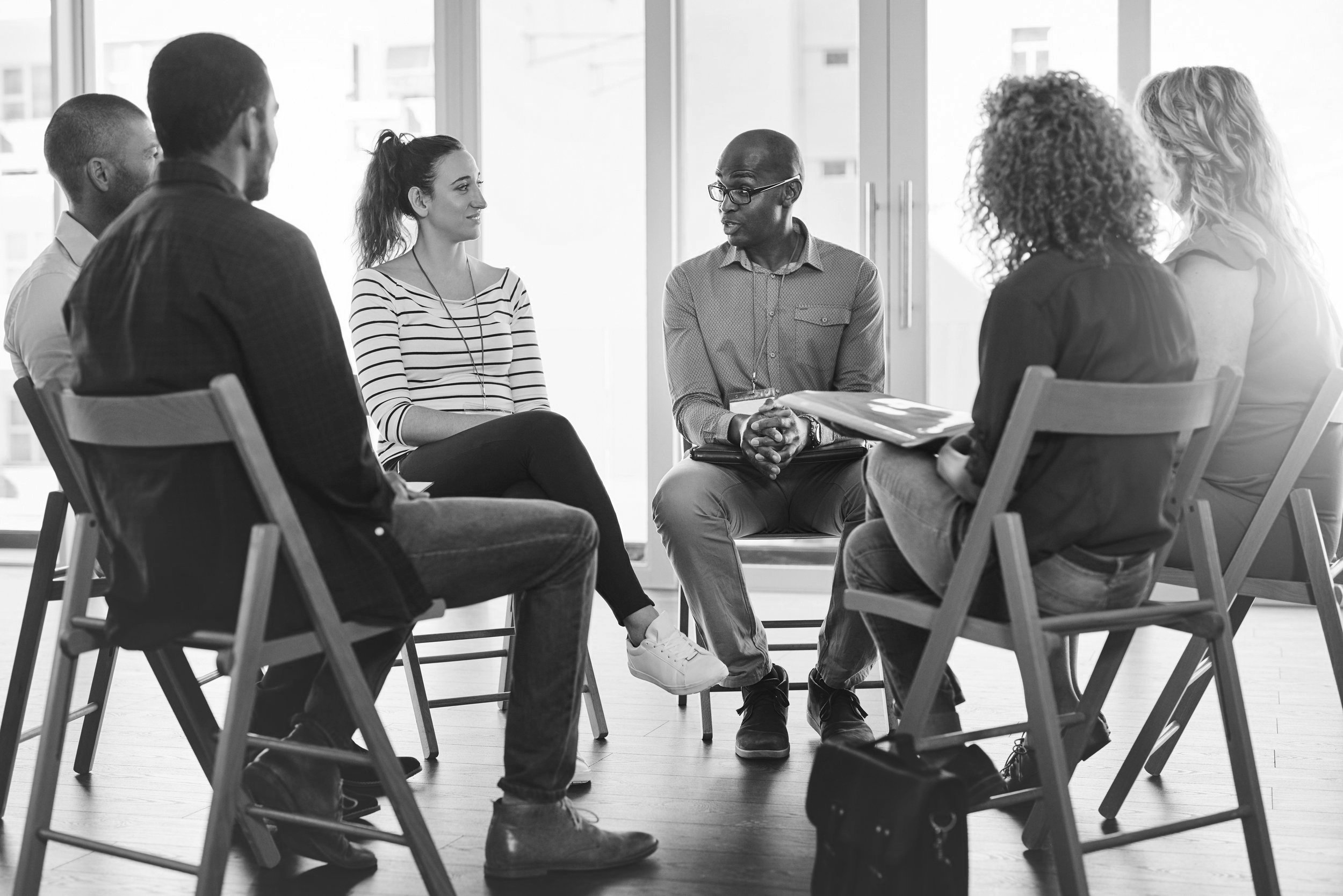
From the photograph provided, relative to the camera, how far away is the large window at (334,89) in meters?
5.14

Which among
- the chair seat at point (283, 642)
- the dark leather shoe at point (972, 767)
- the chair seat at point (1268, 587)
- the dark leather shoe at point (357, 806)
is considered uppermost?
the chair seat at point (283, 642)

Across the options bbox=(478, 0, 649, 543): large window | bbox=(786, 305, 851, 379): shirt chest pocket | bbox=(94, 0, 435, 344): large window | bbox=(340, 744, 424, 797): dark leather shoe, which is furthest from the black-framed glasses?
bbox=(94, 0, 435, 344): large window

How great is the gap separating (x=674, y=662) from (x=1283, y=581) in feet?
3.56

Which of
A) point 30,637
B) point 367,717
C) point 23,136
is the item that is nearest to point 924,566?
point 367,717

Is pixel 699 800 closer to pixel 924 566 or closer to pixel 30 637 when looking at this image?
pixel 924 566

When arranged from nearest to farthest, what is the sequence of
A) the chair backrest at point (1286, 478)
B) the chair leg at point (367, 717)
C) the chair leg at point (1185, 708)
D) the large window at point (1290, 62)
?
1. the chair leg at point (367, 717)
2. the chair backrest at point (1286, 478)
3. the chair leg at point (1185, 708)
4. the large window at point (1290, 62)

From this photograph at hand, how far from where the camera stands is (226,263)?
64.4 inches

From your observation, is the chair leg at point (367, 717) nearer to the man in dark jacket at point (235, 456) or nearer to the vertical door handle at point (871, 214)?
the man in dark jacket at point (235, 456)

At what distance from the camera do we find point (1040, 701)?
65.7 inches

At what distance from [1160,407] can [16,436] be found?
220 inches

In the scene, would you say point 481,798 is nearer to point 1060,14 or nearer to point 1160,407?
point 1160,407

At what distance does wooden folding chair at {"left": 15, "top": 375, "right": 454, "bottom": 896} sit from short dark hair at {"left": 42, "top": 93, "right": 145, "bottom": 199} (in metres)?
0.93

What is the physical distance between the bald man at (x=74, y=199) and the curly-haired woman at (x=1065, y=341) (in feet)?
5.20

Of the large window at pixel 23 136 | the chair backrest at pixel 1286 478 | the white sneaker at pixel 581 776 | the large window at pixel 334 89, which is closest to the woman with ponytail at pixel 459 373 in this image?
the white sneaker at pixel 581 776
